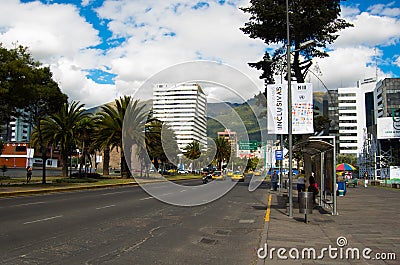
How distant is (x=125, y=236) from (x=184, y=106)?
1868cm

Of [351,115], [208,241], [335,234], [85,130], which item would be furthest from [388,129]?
[208,241]

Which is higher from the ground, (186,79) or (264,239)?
(186,79)

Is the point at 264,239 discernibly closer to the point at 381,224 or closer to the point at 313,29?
the point at 381,224

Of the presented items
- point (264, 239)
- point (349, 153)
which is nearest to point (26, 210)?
point (264, 239)

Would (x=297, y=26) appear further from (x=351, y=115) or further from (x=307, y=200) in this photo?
(x=351, y=115)

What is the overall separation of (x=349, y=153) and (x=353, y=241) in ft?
414

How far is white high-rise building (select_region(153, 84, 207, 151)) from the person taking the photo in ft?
70.7

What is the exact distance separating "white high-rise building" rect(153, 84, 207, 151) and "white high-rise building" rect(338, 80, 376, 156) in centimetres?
9922

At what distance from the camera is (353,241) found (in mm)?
9562

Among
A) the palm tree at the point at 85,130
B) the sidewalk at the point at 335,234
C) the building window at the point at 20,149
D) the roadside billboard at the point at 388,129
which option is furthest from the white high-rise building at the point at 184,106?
the building window at the point at 20,149

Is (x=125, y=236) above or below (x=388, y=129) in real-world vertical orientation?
below

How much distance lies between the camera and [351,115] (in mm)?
130875

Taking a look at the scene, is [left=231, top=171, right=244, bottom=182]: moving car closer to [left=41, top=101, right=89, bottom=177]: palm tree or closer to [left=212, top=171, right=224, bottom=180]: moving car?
[left=212, top=171, right=224, bottom=180]: moving car

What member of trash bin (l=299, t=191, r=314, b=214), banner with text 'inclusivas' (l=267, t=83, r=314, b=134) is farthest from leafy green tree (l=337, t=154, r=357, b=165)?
trash bin (l=299, t=191, r=314, b=214)
